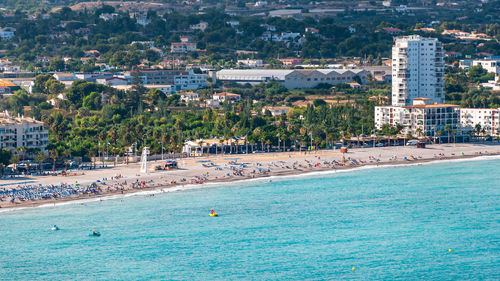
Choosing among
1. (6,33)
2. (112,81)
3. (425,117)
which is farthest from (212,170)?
(6,33)

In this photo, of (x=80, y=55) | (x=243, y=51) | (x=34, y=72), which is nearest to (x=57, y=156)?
(x=34, y=72)

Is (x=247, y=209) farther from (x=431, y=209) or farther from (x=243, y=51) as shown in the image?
(x=243, y=51)

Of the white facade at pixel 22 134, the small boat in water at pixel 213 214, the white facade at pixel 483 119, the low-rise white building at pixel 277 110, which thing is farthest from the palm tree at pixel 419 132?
the small boat in water at pixel 213 214

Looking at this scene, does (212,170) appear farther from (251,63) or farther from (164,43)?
(164,43)

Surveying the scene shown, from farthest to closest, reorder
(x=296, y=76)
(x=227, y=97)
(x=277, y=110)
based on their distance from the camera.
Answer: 1. (x=296, y=76)
2. (x=227, y=97)
3. (x=277, y=110)

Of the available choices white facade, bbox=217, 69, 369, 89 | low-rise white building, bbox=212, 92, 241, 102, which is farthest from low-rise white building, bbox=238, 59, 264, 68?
low-rise white building, bbox=212, 92, 241, 102

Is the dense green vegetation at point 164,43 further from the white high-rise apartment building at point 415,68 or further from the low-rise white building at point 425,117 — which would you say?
the low-rise white building at point 425,117
